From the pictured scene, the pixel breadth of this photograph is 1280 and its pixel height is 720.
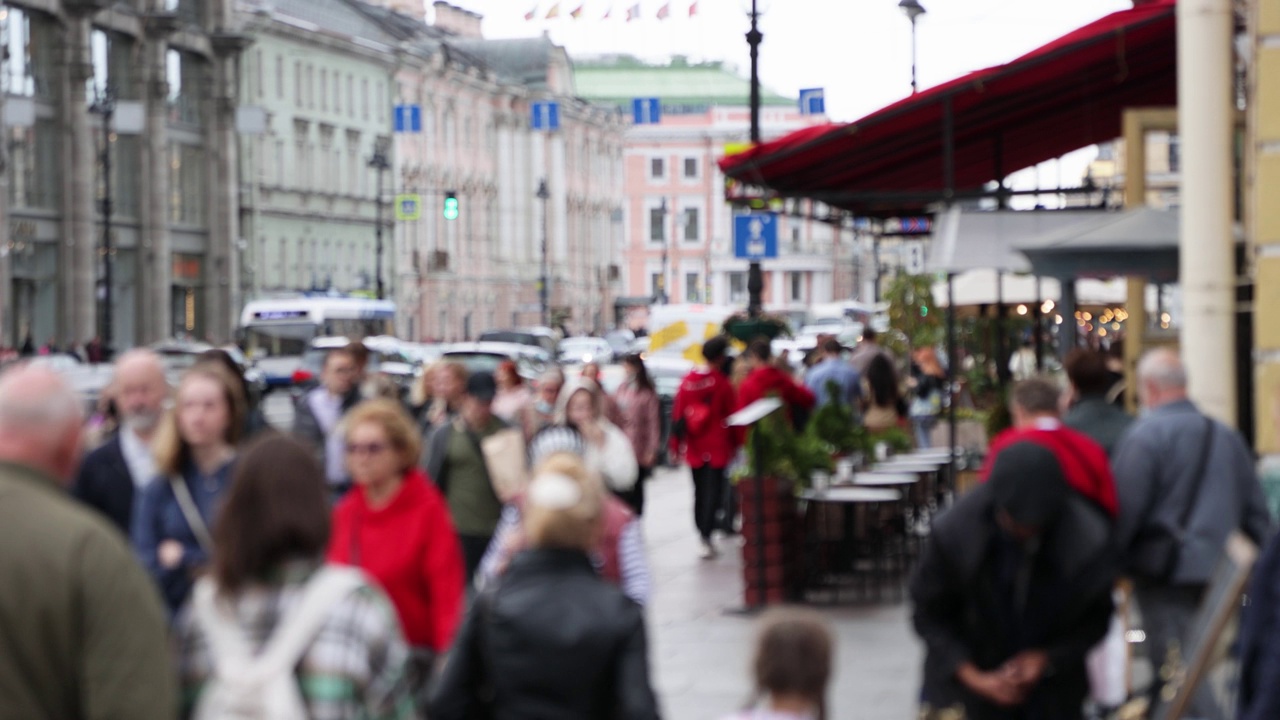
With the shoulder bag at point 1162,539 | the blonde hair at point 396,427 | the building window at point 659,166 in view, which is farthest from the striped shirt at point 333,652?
the building window at point 659,166

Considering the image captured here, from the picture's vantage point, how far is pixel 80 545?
4.75m

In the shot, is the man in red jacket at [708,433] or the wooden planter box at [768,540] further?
the man in red jacket at [708,433]

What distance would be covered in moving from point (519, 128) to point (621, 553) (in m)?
102

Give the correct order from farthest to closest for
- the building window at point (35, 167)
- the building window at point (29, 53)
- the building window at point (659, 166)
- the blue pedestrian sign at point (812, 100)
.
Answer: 1. the building window at point (659, 166)
2. the building window at point (35, 167)
3. the building window at point (29, 53)
4. the blue pedestrian sign at point (812, 100)

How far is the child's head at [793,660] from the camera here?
5301 mm

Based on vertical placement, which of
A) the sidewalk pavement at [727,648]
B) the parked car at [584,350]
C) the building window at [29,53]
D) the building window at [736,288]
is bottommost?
the sidewalk pavement at [727,648]

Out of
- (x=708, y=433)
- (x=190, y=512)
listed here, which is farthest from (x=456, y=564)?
(x=708, y=433)

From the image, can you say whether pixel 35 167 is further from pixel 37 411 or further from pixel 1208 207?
pixel 37 411

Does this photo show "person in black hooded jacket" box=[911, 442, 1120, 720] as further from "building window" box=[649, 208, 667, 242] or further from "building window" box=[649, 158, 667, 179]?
"building window" box=[649, 208, 667, 242]

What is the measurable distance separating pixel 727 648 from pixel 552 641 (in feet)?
26.6

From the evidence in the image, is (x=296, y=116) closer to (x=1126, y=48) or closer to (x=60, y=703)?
(x=1126, y=48)

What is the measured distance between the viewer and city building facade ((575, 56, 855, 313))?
150625 mm

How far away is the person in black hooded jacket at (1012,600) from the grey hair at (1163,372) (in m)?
2.03

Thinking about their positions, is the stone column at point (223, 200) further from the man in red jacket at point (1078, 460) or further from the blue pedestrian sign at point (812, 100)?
the man in red jacket at point (1078, 460)
